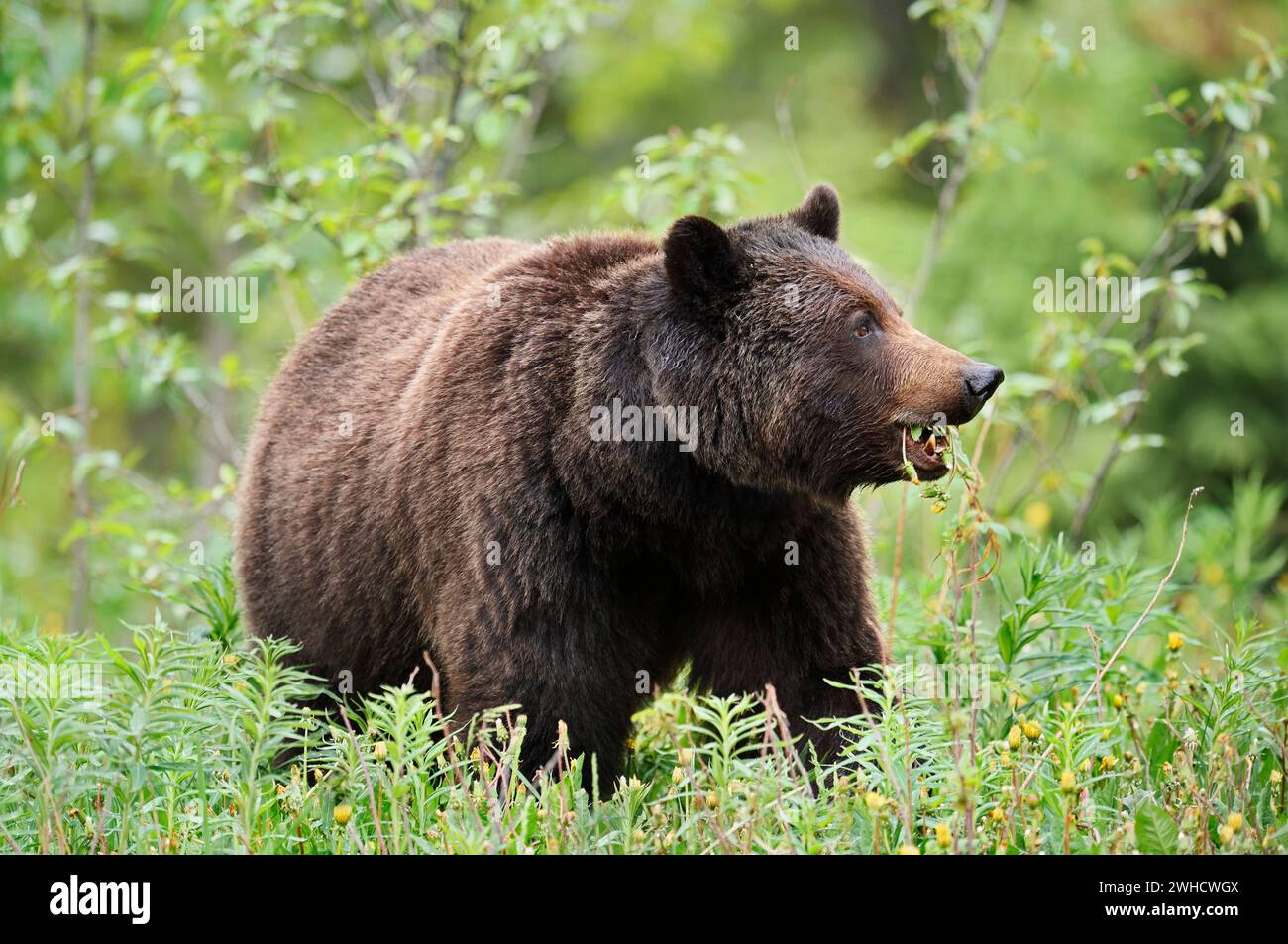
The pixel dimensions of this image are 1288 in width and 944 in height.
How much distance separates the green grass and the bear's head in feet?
2.69

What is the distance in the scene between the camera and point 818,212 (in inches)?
202

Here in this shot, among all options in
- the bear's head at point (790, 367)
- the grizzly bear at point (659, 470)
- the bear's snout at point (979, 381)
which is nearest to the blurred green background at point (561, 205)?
the grizzly bear at point (659, 470)

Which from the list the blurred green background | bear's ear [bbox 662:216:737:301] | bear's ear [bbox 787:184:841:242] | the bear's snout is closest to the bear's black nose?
the bear's snout

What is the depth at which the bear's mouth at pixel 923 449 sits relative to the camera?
452cm

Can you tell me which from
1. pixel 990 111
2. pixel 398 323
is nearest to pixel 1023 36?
pixel 990 111

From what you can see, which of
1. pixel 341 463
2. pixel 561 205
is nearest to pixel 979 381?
pixel 341 463

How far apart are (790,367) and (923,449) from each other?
51 centimetres

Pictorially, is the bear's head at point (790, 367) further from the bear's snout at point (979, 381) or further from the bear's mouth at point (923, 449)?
the bear's snout at point (979, 381)

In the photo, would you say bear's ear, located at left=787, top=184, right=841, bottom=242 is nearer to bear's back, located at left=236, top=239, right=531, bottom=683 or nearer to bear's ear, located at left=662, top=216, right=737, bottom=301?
bear's ear, located at left=662, top=216, right=737, bottom=301

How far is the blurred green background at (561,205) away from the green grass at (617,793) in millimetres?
1577

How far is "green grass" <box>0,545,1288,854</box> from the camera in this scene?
144 inches
